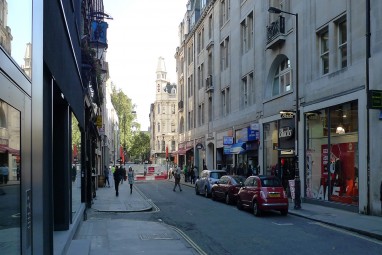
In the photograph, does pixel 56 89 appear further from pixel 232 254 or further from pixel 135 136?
pixel 135 136

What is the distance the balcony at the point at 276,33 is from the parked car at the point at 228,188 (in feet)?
26.3

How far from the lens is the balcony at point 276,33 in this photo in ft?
81.4

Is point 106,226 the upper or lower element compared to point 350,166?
lower

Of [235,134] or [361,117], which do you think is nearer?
[361,117]

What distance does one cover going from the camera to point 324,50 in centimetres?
2111

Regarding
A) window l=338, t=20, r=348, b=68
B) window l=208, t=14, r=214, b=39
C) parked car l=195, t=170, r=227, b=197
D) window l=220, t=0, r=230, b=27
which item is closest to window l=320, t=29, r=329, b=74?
window l=338, t=20, r=348, b=68

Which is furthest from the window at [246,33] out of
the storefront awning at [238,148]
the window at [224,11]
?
the storefront awning at [238,148]

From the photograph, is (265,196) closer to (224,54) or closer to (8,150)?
(8,150)

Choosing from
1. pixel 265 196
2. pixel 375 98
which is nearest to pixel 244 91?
pixel 265 196

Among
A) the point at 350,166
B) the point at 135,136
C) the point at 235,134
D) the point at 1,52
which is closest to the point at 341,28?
the point at 350,166

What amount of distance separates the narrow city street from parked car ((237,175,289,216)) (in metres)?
0.37

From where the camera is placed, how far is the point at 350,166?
60.3 feet

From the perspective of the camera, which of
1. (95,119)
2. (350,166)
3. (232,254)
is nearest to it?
(232,254)

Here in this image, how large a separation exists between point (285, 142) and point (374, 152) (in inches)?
330
